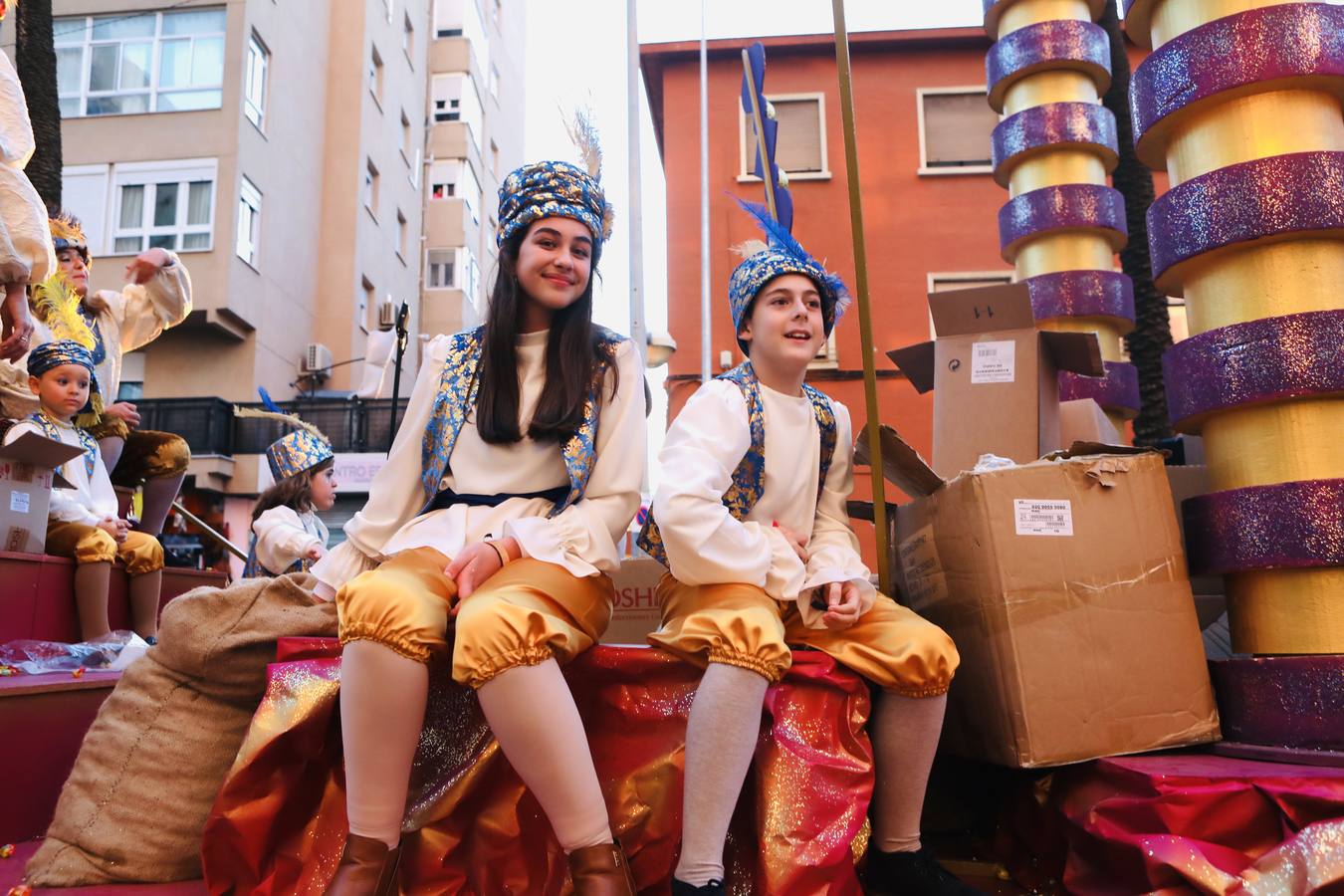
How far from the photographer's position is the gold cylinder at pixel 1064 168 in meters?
4.46

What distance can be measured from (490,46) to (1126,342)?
79.7ft

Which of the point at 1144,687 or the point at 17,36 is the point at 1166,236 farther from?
the point at 17,36

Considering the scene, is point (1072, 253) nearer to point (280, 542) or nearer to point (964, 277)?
point (280, 542)

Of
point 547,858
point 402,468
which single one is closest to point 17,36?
point 402,468

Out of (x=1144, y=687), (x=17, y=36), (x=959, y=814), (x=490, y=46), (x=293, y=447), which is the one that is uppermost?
(x=490, y=46)

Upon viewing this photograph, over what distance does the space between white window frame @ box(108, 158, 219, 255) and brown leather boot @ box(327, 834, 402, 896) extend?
14794 millimetres

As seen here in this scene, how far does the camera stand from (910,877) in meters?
2.14

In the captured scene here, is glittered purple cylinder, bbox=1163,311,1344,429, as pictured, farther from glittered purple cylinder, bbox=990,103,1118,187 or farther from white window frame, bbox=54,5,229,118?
white window frame, bbox=54,5,229,118

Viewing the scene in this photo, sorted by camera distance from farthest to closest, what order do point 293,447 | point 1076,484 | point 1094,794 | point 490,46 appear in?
point 490,46, point 293,447, point 1076,484, point 1094,794

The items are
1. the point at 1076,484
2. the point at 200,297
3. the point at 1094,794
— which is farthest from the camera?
the point at 200,297

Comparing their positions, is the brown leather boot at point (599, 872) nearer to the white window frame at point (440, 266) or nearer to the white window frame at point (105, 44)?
the white window frame at point (105, 44)

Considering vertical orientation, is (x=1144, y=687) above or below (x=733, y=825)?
above

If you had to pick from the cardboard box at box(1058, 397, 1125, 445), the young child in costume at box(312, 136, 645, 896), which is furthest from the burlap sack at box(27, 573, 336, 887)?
the cardboard box at box(1058, 397, 1125, 445)

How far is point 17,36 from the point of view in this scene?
7.14 m
